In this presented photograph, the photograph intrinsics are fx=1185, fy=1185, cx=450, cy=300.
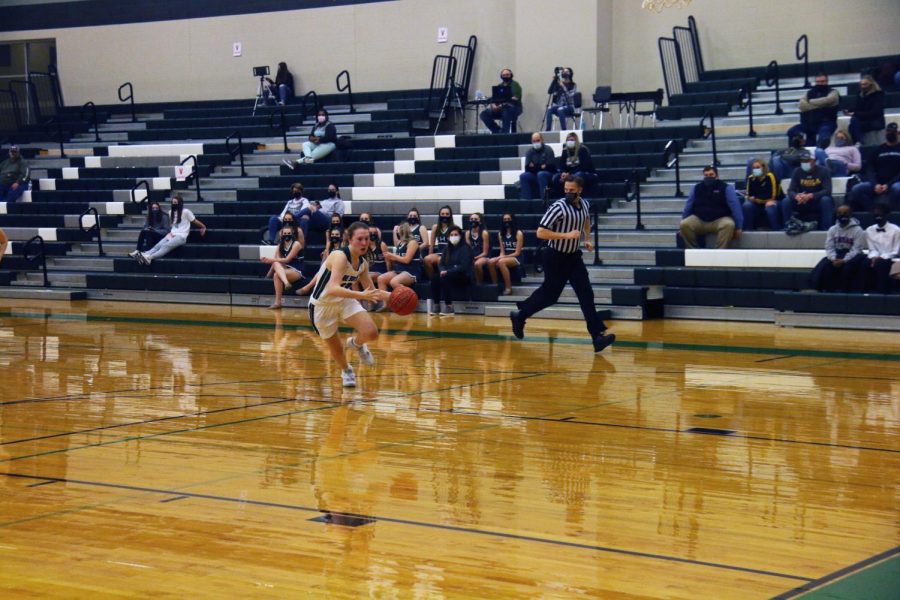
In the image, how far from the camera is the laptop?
21469 millimetres

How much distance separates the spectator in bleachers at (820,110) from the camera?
1694 cm

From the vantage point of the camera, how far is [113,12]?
2817cm

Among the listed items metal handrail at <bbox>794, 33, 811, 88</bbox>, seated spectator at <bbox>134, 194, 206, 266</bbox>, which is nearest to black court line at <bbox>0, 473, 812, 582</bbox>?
seated spectator at <bbox>134, 194, 206, 266</bbox>

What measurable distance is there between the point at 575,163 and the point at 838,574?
13881 mm

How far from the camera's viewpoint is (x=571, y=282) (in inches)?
458

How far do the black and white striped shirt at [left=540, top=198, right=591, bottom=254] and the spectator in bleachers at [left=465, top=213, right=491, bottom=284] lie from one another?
16.6 ft

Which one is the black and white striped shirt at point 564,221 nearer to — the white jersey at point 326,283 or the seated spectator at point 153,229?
the white jersey at point 326,283

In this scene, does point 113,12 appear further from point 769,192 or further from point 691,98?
point 769,192

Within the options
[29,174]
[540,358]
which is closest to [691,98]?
[540,358]

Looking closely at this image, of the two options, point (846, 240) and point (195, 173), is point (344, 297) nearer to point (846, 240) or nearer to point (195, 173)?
point (846, 240)

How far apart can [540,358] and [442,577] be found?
692cm

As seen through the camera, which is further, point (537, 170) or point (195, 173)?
point (195, 173)

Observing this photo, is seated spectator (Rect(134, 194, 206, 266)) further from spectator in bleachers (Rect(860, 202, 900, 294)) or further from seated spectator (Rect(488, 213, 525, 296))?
spectator in bleachers (Rect(860, 202, 900, 294))

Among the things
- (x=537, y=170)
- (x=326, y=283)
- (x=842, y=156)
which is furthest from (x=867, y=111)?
(x=326, y=283)
